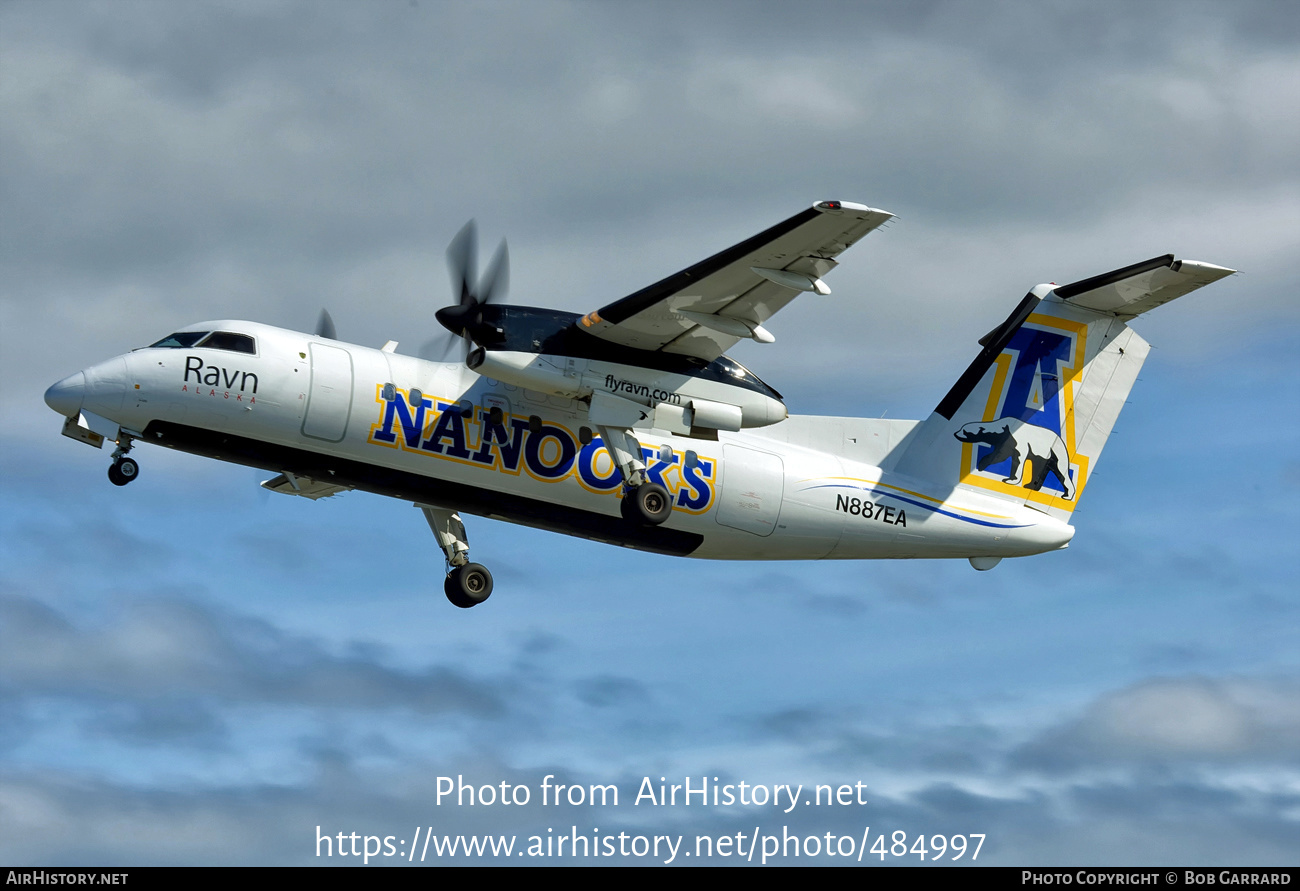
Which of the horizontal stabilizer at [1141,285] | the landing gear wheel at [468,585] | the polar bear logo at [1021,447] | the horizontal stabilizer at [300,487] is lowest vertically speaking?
the landing gear wheel at [468,585]

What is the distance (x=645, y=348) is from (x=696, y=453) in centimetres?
193

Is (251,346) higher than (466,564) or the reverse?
higher

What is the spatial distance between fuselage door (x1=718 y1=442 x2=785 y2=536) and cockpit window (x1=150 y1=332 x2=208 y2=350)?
7282 mm

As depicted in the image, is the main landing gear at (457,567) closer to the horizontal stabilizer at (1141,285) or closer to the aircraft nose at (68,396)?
the aircraft nose at (68,396)

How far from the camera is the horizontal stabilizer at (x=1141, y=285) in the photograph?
19.1 meters

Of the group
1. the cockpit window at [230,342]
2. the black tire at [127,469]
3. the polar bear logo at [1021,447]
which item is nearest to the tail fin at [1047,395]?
the polar bear logo at [1021,447]

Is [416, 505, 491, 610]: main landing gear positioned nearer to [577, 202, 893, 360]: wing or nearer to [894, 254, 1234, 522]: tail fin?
[577, 202, 893, 360]: wing

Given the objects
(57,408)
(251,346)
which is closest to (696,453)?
(251,346)

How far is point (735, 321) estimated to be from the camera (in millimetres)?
17312

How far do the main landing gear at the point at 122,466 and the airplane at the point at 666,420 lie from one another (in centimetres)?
3

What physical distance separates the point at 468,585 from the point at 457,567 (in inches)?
13.0

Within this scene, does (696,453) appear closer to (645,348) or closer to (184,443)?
(645,348)

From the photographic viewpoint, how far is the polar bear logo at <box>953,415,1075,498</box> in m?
21.1

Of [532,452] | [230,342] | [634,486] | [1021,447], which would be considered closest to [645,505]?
[634,486]
